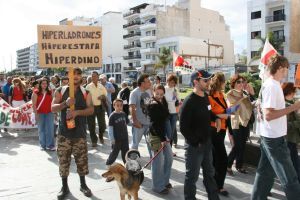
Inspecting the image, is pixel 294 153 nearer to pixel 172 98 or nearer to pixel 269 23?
pixel 172 98

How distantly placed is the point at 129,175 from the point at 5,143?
6.78 m

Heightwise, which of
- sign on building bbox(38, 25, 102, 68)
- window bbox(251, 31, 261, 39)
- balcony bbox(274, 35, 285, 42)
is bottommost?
sign on building bbox(38, 25, 102, 68)

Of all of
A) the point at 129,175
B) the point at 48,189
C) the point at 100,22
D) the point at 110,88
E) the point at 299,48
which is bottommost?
the point at 48,189

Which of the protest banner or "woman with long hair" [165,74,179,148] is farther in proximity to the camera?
the protest banner

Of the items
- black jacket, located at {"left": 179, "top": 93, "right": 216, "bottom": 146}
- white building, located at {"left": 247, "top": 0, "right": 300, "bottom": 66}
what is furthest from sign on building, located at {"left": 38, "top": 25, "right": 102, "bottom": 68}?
white building, located at {"left": 247, "top": 0, "right": 300, "bottom": 66}

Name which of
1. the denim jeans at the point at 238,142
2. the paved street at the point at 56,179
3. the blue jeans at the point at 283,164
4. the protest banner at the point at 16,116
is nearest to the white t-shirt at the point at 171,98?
the paved street at the point at 56,179

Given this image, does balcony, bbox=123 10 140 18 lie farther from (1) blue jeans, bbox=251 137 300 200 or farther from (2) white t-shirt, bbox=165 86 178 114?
(1) blue jeans, bbox=251 137 300 200

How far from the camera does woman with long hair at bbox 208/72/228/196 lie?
18.4 ft

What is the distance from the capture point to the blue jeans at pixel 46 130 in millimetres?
9328

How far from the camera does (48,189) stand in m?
6.05

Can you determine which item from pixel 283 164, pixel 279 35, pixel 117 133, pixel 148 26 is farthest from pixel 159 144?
pixel 148 26

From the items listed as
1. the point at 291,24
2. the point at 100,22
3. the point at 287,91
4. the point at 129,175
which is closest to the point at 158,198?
the point at 129,175

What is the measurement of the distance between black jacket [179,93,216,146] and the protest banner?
28.5ft

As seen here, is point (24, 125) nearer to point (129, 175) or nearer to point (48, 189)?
point (48, 189)
